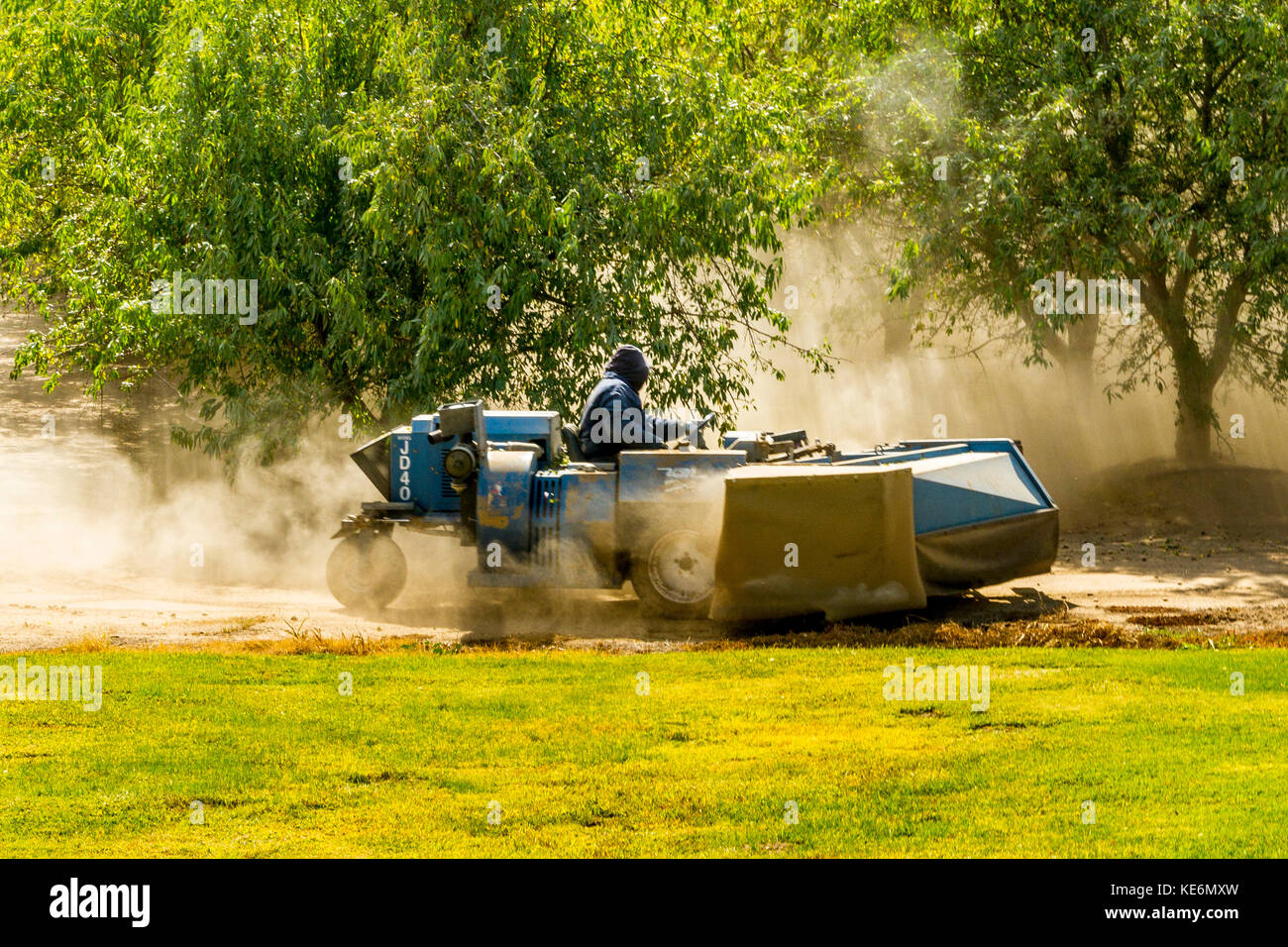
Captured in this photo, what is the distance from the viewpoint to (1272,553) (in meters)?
17.6

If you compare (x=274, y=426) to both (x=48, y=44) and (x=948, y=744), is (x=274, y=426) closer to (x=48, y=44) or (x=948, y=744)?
(x=48, y=44)

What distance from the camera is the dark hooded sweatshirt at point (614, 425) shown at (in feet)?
42.6

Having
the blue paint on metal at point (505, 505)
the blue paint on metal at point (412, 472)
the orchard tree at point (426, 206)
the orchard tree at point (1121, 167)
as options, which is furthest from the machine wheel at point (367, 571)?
the orchard tree at point (1121, 167)

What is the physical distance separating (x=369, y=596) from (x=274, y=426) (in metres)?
4.75

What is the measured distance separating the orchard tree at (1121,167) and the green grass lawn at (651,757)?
11.0 m

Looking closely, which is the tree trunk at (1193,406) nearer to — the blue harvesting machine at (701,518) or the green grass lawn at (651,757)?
the blue harvesting machine at (701,518)

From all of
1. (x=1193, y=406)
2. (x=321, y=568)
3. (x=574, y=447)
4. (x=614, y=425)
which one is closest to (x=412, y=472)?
(x=574, y=447)

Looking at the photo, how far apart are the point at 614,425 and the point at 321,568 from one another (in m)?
5.09

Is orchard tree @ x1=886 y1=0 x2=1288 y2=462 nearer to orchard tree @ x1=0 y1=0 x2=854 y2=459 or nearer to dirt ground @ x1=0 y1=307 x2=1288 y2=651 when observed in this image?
dirt ground @ x1=0 y1=307 x2=1288 y2=651

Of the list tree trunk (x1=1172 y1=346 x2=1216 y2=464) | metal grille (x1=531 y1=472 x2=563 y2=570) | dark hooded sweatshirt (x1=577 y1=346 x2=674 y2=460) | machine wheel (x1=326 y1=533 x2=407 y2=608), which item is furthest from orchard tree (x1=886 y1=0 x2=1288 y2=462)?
machine wheel (x1=326 y1=533 x2=407 y2=608)

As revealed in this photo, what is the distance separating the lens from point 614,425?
1298 centimetres

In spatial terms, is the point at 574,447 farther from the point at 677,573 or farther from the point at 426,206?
the point at 426,206

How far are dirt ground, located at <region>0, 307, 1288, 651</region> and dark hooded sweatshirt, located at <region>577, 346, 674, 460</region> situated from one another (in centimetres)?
157

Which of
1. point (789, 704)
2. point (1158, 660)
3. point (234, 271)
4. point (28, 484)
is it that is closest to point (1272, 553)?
point (1158, 660)
